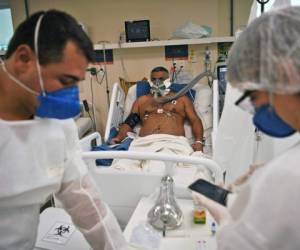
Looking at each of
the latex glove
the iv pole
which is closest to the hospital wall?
the iv pole

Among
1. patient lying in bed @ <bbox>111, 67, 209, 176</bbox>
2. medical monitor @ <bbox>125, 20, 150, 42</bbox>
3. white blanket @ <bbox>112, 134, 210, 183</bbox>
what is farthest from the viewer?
medical monitor @ <bbox>125, 20, 150, 42</bbox>

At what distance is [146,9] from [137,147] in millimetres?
1727

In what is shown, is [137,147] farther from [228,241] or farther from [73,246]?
[228,241]

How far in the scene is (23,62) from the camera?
3.20 ft

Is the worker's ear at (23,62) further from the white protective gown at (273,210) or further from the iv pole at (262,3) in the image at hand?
the iv pole at (262,3)

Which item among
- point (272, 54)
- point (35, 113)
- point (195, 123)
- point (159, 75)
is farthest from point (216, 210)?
point (159, 75)

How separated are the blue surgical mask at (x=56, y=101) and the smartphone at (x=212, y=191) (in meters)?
0.55

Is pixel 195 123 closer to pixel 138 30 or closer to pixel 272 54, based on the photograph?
pixel 138 30

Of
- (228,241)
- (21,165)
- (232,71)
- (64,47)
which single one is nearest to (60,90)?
(64,47)

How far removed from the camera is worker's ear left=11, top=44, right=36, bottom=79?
96cm

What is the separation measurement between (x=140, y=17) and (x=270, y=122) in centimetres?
294

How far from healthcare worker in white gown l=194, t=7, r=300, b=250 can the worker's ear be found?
0.60m

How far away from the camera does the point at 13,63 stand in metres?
0.98

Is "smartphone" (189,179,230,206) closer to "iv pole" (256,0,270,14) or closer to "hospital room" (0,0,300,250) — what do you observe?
"hospital room" (0,0,300,250)
